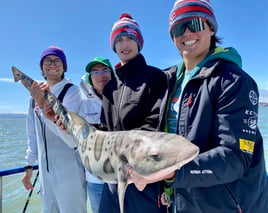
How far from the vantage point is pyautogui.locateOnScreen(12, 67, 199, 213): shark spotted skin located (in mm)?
1393

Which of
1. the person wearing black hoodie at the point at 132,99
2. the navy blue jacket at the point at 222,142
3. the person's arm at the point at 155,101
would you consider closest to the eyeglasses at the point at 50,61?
the person wearing black hoodie at the point at 132,99

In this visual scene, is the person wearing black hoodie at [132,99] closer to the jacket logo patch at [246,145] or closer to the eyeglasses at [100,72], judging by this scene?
the jacket logo patch at [246,145]

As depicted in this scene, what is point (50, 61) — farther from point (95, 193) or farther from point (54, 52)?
point (95, 193)

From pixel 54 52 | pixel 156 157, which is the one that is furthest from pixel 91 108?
pixel 156 157

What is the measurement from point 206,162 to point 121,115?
1.03 m

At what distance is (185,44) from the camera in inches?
76.4

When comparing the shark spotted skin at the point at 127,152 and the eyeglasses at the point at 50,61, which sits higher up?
the eyeglasses at the point at 50,61

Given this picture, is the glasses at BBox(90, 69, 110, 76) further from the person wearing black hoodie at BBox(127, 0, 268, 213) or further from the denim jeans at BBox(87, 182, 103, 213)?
the person wearing black hoodie at BBox(127, 0, 268, 213)

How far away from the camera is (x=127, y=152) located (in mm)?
1708

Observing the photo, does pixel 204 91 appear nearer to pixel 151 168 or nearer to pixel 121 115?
pixel 151 168

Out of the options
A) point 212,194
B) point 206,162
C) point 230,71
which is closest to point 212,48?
point 230,71

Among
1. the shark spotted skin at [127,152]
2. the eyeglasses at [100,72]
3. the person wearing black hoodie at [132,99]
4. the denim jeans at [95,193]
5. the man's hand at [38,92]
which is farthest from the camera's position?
the eyeglasses at [100,72]

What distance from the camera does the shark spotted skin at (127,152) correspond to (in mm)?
1393

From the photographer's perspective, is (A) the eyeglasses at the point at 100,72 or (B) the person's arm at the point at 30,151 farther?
(A) the eyeglasses at the point at 100,72
